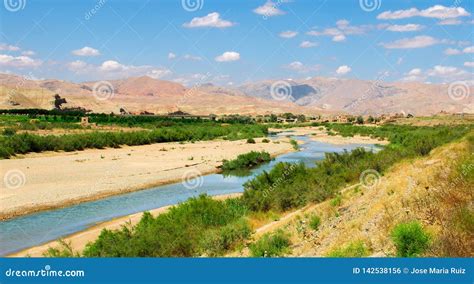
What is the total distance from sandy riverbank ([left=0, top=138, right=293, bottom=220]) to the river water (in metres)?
1.09

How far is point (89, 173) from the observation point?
3744cm

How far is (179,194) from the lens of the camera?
103ft

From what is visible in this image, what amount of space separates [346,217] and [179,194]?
57.7ft

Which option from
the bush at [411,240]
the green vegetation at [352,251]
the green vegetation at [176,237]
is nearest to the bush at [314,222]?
the green vegetation at [176,237]

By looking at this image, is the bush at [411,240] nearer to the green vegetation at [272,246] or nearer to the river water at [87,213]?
the green vegetation at [272,246]

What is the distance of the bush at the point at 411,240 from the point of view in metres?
11.0

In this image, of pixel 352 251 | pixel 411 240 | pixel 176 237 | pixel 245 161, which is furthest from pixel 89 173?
pixel 411 240

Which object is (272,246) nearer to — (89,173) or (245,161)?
(89,173)

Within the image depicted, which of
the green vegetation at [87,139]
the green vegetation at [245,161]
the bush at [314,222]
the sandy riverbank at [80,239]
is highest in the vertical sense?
the green vegetation at [87,139]

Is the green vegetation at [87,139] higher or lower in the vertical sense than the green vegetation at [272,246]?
higher

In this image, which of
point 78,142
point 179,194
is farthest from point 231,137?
point 179,194

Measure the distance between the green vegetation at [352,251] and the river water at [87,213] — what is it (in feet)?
41.9

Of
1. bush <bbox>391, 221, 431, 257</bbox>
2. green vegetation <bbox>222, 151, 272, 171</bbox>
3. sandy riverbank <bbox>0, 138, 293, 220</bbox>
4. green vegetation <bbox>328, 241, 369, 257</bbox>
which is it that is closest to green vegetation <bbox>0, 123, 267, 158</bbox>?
sandy riverbank <bbox>0, 138, 293, 220</bbox>

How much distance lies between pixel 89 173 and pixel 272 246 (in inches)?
1049
